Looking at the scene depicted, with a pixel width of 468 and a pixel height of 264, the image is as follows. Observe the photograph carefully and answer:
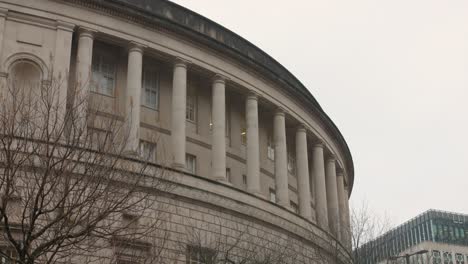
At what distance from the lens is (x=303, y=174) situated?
47750mm

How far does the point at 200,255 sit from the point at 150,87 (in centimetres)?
1481

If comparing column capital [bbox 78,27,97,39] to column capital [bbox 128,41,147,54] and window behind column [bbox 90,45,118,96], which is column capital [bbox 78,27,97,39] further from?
column capital [bbox 128,41,147,54]

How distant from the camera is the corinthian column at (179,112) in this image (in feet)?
125

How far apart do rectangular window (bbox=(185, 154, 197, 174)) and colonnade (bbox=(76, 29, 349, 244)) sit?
1.28 m

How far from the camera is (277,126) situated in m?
46.2

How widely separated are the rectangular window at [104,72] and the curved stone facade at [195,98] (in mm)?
66

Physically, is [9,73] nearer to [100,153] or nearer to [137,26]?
[137,26]

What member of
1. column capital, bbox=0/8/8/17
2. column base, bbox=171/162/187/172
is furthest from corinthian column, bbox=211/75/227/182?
column capital, bbox=0/8/8/17

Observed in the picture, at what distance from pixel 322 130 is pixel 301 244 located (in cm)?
1217

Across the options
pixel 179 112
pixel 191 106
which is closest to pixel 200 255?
pixel 179 112

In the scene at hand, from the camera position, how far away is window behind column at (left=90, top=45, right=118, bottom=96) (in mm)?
38750

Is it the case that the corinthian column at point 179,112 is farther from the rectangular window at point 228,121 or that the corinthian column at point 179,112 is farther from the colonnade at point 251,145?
the rectangular window at point 228,121

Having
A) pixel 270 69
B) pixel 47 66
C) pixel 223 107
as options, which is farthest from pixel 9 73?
pixel 270 69

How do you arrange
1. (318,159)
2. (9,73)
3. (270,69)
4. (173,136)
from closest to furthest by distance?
(9,73) < (173,136) < (270,69) < (318,159)
